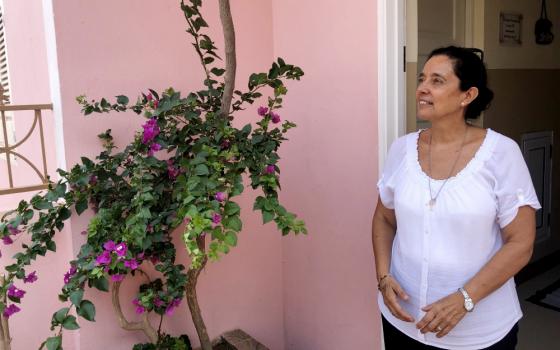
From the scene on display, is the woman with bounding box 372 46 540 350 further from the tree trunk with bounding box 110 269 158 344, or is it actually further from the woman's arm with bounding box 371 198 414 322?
the tree trunk with bounding box 110 269 158 344

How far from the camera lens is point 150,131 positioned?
1621 millimetres

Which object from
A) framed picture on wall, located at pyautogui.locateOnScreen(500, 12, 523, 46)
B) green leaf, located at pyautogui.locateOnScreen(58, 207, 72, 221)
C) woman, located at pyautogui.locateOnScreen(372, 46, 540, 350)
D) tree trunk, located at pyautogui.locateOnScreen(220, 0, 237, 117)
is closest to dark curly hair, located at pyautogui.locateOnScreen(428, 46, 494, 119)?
woman, located at pyautogui.locateOnScreen(372, 46, 540, 350)

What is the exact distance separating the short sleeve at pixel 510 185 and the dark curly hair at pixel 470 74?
181 millimetres

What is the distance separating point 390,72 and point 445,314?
99 cm

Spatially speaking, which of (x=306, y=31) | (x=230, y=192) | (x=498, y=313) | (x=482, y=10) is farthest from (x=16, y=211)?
(x=482, y=10)

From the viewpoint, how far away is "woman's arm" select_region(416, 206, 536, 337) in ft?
4.23

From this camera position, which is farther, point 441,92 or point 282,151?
point 282,151

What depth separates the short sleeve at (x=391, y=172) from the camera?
60.3 inches

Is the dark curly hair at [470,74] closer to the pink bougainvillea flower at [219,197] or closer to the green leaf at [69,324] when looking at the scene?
the pink bougainvillea flower at [219,197]

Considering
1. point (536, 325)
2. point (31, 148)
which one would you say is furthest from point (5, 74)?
point (536, 325)

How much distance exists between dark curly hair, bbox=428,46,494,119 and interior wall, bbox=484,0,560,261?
1.64 meters

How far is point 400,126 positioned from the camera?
193 cm

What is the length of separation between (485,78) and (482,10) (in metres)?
1.63

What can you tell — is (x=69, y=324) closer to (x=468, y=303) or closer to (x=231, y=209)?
(x=231, y=209)
